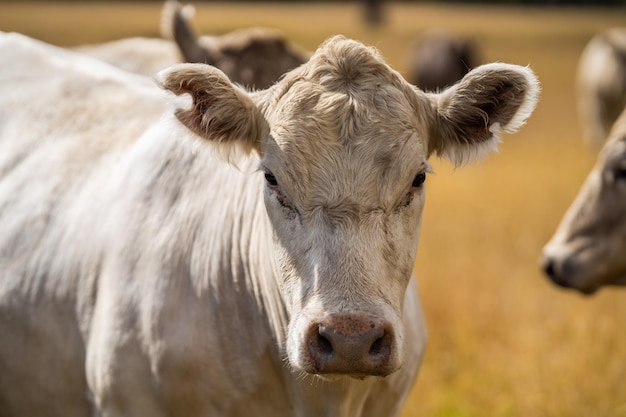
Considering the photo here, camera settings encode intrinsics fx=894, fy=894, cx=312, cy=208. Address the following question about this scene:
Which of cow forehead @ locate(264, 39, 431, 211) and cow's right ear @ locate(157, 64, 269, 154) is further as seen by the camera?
cow's right ear @ locate(157, 64, 269, 154)

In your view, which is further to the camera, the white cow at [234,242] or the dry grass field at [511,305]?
the dry grass field at [511,305]

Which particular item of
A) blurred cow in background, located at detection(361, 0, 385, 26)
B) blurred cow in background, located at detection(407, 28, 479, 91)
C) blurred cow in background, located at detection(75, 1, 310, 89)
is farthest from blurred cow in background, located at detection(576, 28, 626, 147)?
blurred cow in background, located at detection(361, 0, 385, 26)

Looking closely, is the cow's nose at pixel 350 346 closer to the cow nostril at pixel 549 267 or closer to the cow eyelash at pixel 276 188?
the cow eyelash at pixel 276 188

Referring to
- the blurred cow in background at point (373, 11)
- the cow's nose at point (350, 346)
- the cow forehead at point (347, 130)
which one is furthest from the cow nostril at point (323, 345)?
the blurred cow in background at point (373, 11)

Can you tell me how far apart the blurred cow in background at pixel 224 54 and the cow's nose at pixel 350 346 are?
4.48 meters

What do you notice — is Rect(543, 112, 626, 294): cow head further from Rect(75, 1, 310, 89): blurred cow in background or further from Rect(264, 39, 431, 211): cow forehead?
Rect(75, 1, 310, 89): blurred cow in background

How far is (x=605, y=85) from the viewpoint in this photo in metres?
18.1

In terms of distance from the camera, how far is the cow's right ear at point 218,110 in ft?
11.1

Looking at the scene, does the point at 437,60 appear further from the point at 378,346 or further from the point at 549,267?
the point at 378,346

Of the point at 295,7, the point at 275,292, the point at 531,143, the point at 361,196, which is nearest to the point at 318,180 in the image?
the point at 361,196

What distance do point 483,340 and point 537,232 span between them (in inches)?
137

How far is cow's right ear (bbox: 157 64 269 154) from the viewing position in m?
3.37

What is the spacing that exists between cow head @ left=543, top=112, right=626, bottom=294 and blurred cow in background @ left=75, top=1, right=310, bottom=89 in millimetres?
2692

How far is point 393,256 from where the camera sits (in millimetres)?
3137
